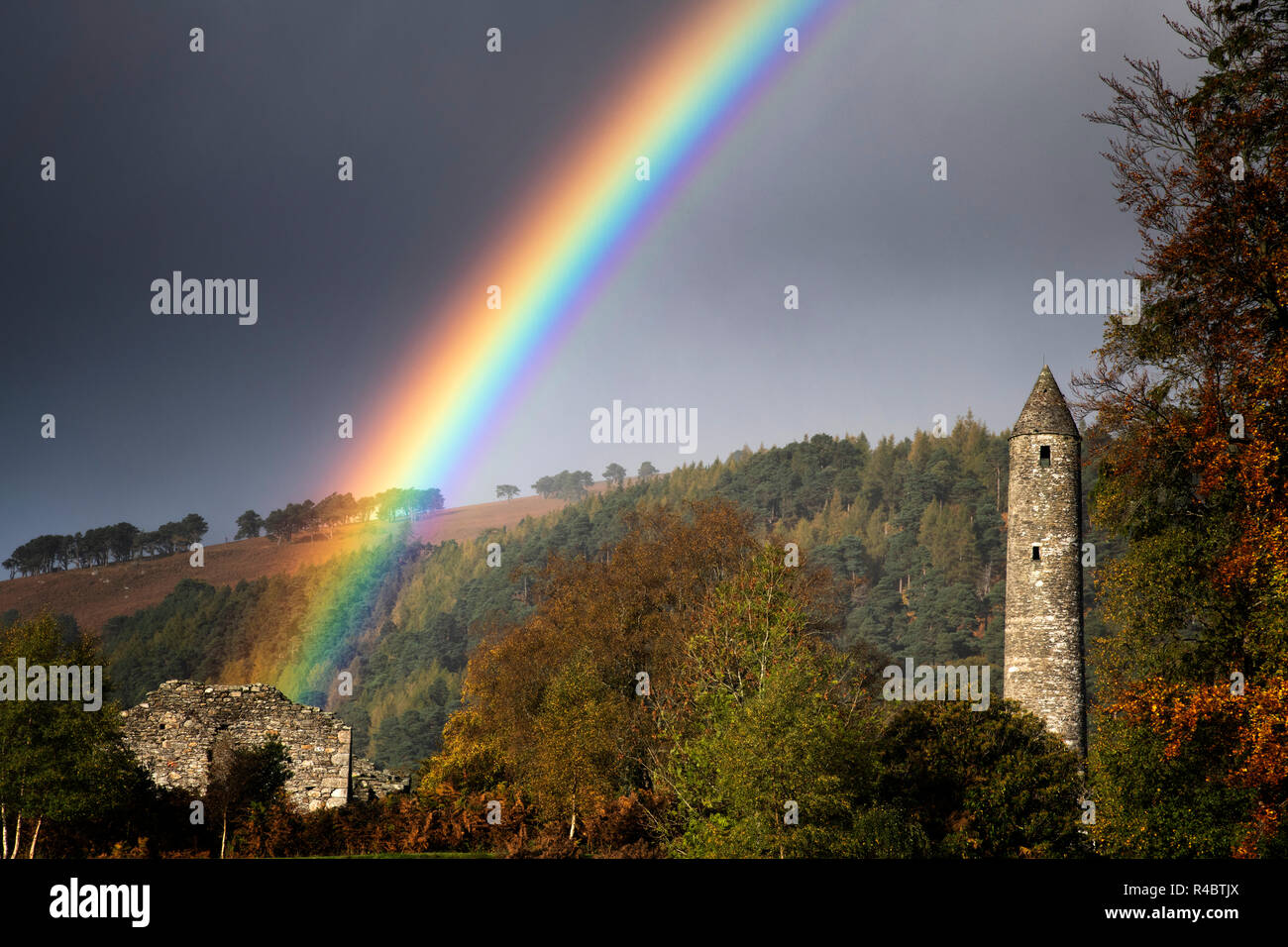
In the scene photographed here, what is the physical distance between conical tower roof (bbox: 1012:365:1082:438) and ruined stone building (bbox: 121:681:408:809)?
2627 cm

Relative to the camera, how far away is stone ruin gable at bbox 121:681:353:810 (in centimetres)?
3262

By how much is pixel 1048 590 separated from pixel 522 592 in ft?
276

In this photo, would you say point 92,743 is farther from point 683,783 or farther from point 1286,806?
point 1286,806

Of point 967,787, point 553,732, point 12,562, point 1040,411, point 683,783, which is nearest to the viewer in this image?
point 683,783

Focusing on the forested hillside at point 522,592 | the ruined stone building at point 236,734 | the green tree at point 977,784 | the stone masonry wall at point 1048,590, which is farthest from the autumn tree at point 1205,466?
the forested hillside at point 522,592

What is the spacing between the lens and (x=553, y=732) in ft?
102

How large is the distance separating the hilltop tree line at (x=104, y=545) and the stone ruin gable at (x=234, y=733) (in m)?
108

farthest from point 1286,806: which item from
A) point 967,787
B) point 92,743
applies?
point 92,743

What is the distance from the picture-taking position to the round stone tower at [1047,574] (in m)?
36.8

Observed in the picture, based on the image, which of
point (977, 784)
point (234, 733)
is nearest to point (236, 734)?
point (234, 733)

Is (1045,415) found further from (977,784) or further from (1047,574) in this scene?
(977,784)

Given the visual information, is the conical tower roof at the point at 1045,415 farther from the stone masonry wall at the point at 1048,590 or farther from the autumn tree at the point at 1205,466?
the autumn tree at the point at 1205,466

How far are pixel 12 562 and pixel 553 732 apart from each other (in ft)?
406

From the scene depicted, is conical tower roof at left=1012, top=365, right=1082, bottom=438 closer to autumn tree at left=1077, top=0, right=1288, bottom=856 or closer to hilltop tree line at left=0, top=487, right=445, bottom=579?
autumn tree at left=1077, top=0, right=1288, bottom=856
